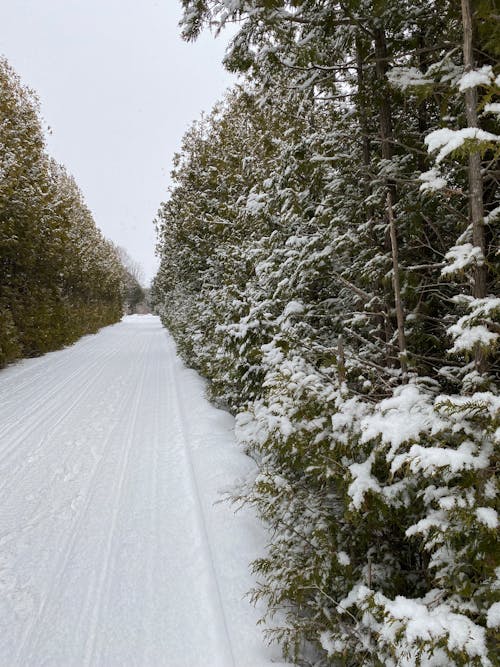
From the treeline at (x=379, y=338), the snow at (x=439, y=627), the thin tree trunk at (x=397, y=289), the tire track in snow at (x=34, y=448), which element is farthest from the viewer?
the tire track in snow at (x=34, y=448)

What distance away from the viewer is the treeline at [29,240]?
11.4 m

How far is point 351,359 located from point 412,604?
1.71m

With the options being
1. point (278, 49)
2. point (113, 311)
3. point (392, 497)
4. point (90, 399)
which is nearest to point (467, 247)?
point (392, 497)

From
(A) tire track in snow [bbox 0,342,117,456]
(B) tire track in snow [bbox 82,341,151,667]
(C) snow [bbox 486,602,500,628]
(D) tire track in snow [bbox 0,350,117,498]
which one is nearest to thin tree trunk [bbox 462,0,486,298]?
(C) snow [bbox 486,602,500,628]

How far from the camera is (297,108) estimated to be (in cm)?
523

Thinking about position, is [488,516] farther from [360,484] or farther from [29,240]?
[29,240]

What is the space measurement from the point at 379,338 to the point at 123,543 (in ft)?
9.86

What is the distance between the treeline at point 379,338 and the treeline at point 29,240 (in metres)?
8.30

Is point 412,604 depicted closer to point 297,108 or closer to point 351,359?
Result: point 351,359

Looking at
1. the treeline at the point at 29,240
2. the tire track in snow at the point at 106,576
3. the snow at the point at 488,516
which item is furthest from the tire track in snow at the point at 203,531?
the treeline at the point at 29,240

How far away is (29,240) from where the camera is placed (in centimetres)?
1288

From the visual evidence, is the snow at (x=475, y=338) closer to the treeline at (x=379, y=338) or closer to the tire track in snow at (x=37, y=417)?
the treeline at (x=379, y=338)

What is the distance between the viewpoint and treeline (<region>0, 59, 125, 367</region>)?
11.4m

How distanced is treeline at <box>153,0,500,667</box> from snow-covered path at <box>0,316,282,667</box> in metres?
0.38
